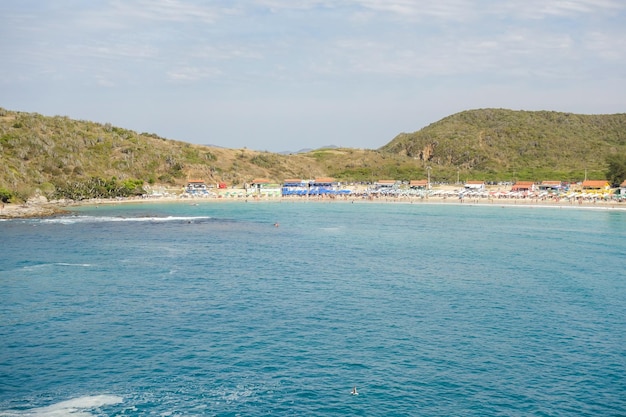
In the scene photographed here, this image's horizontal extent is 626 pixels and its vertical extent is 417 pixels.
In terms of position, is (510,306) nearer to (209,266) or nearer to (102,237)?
(209,266)

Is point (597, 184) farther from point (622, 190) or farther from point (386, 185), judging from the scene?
point (386, 185)

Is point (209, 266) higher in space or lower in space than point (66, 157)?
lower

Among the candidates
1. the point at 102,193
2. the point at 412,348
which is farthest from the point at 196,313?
the point at 102,193

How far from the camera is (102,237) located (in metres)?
66.1

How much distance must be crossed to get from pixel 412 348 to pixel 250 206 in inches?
3660

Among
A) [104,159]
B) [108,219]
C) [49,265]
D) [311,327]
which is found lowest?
[311,327]

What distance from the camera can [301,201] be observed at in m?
133

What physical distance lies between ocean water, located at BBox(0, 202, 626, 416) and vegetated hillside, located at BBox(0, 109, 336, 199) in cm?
6481

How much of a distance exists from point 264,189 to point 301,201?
505 inches

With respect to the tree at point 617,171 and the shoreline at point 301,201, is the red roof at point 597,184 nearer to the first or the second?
the tree at point 617,171

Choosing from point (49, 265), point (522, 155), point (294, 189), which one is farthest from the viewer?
point (522, 155)

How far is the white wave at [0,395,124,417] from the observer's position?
2184cm

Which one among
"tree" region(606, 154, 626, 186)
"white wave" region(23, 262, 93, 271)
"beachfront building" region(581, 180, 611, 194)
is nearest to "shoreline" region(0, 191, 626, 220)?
"beachfront building" region(581, 180, 611, 194)

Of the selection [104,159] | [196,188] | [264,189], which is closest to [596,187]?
[264,189]
